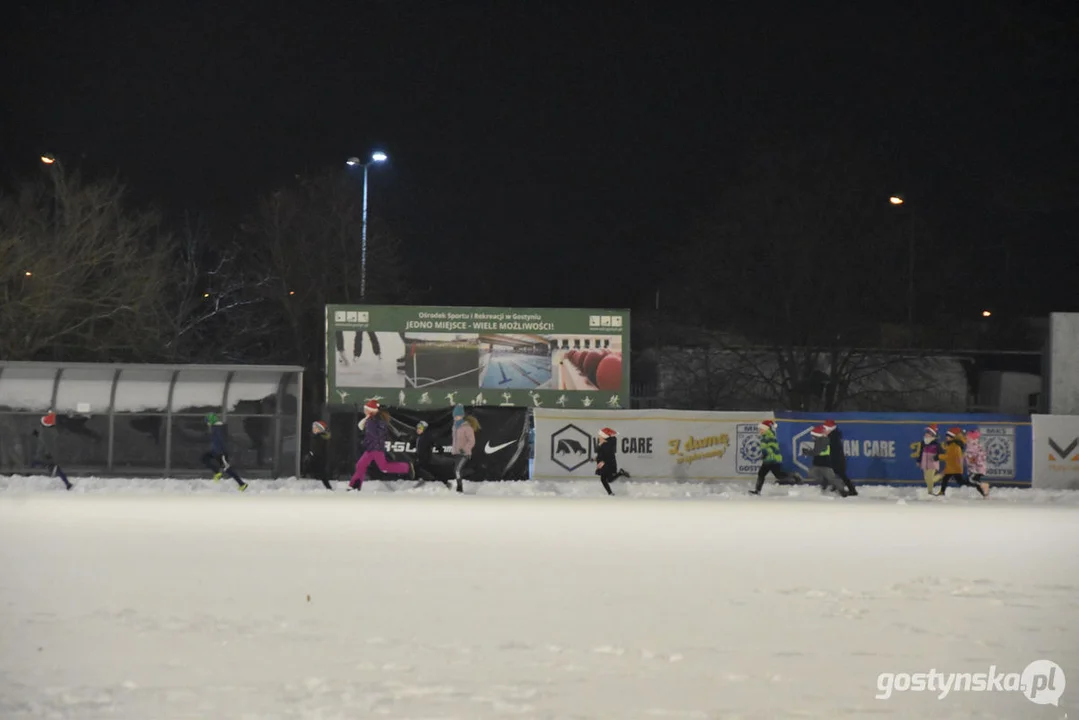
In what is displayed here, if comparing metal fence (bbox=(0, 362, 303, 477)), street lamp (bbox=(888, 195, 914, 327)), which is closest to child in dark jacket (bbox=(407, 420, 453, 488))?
metal fence (bbox=(0, 362, 303, 477))

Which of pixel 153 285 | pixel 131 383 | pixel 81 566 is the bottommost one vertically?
pixel 81 566

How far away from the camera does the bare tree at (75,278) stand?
4106cm

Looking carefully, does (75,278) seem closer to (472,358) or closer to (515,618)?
(472,358)

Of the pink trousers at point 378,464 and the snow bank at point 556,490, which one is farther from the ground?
the pink trousers at point 378,464

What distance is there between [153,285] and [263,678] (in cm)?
3863

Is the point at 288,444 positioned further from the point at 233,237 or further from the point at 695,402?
the point at 233,237

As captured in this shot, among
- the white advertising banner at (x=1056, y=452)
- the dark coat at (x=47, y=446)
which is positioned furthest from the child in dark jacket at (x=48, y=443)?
the white advertising banner at (x=1056, y=452)

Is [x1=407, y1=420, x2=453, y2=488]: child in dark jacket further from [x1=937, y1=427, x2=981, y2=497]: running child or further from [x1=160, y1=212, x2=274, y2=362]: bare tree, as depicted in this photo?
[x1=160, y1=212, x2=274, y2=362]: bare tree

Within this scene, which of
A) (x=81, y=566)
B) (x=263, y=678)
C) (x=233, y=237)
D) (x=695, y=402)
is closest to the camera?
(x=263, y=678)

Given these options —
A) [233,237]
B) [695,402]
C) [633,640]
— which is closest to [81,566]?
[633,640]

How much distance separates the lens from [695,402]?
41844 millimetres

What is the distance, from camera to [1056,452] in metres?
30.7

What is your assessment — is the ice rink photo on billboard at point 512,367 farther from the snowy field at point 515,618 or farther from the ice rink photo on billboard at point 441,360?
the snowy field at point 515,618

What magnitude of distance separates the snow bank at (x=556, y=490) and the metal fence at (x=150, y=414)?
1.13 meters
